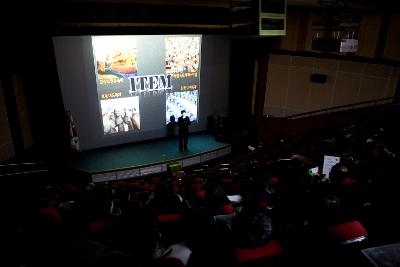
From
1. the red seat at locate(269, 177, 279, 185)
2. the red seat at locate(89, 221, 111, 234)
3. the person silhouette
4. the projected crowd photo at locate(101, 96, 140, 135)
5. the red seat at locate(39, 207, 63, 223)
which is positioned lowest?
the person silhouette

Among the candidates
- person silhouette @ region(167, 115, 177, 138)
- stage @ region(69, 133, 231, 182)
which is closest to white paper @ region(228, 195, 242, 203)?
stage @ region(69, 133, 231, 182)

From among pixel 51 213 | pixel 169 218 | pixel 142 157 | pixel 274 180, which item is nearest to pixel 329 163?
pixel 274 180

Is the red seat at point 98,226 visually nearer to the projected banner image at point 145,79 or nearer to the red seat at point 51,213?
the red seat at point 51,213

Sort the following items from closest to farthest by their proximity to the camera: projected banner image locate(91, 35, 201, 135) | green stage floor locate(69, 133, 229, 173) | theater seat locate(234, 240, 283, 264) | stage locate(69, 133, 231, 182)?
theater seat locate(234, 240, 283, 264)
stage locate(69, 133, 231, 182)
green stage floor locate(69, 133, 229, 173)
projected banner image locate(91, 35, 201, 135)

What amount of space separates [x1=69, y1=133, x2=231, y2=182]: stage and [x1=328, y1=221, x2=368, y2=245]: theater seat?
6.22 meters

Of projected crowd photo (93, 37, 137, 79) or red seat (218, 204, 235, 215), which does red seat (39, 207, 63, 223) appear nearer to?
red seat (218, 204, 235, 215)

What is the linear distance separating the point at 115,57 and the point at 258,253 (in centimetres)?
741

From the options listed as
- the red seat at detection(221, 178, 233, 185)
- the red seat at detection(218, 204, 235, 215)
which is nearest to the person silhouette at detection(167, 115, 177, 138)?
the red seat at detection(221, 178, 233, 185)

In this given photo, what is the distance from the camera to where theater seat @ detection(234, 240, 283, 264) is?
87.4 inches

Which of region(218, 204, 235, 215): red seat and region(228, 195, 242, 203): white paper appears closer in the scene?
region(218, 204, 235, 215): red seat

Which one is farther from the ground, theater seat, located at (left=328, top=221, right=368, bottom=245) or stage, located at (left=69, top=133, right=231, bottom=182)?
theater seat, located at (left=328, top=221, right=368, bottom=245)

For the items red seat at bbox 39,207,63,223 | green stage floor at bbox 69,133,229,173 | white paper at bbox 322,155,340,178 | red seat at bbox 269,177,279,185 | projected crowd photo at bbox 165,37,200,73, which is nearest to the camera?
red seat at bbox 39,207,63,223

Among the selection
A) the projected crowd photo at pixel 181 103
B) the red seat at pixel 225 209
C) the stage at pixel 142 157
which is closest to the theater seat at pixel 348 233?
the red seat at pixel 225 209

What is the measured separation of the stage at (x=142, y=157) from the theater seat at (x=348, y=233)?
6.22 metres
